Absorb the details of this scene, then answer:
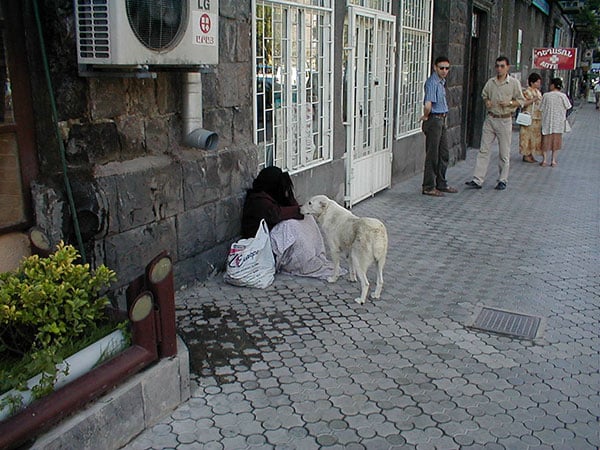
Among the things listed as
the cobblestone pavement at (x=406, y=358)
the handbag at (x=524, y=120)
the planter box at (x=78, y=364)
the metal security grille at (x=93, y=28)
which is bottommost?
the cobblestone pavement at (x=406, y=358)

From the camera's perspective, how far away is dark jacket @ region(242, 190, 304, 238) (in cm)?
557

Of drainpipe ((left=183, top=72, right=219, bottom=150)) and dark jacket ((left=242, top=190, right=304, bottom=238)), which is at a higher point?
drainpipe ((left=183, top=72, right=219, bottom=150))

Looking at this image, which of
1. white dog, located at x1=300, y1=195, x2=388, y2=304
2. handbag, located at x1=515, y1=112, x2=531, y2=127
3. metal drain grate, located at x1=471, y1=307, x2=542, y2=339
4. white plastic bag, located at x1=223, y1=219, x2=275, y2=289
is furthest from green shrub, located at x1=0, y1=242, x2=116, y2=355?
handbag, located at x1=515, y1=112, x2=531, y2=127

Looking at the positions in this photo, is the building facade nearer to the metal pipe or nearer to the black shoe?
the metal pipe

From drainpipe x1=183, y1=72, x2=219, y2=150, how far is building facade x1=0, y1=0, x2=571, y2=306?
1 cm

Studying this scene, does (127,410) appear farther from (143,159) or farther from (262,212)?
(262,212)

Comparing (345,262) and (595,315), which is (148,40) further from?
(595,315)

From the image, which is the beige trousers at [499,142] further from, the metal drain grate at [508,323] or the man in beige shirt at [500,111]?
the metal drain grate at [508,323]

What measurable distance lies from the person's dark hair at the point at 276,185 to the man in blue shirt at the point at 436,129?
4.01 m

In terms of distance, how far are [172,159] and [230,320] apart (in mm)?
1336

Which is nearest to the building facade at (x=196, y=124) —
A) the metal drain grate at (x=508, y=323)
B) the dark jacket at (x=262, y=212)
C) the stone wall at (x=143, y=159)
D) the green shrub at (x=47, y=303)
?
the stone wall at (x=143, y=159)

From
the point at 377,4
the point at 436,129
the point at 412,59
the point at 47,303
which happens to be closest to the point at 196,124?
the point at 47,303

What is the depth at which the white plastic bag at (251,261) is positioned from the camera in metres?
5.27

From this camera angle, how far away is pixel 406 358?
13.8 feet
